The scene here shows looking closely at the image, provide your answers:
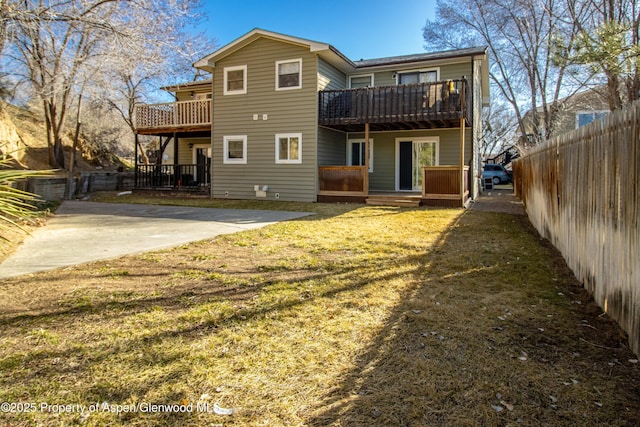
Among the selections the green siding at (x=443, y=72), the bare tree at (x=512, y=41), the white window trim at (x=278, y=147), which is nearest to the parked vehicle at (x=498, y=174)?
the bare tree at (x=512, y=41)

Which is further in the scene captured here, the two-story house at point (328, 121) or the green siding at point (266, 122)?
the green siding at point (266, 122)

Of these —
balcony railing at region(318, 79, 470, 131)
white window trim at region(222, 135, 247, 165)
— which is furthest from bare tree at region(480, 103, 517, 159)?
white window trim at region(222, 135, 247, 165)

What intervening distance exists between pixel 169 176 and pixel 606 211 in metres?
18.6

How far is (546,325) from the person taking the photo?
→ 11.8 ft

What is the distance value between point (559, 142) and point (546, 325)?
12.1 ft

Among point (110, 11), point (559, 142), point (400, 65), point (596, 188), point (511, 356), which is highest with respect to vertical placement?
point (400, 65)

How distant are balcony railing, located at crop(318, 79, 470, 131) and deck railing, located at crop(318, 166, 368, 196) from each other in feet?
5.41

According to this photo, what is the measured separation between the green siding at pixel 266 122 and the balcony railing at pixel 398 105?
774 mm

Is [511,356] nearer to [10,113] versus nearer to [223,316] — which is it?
[223,316]

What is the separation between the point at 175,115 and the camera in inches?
723

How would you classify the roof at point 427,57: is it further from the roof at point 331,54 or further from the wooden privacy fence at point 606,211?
the wooden privacy fence at point 606,211

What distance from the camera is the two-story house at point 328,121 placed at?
14.2 meters

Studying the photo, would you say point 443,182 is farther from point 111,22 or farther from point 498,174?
point 498,174

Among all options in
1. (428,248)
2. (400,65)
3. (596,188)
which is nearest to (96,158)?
(400,65)
